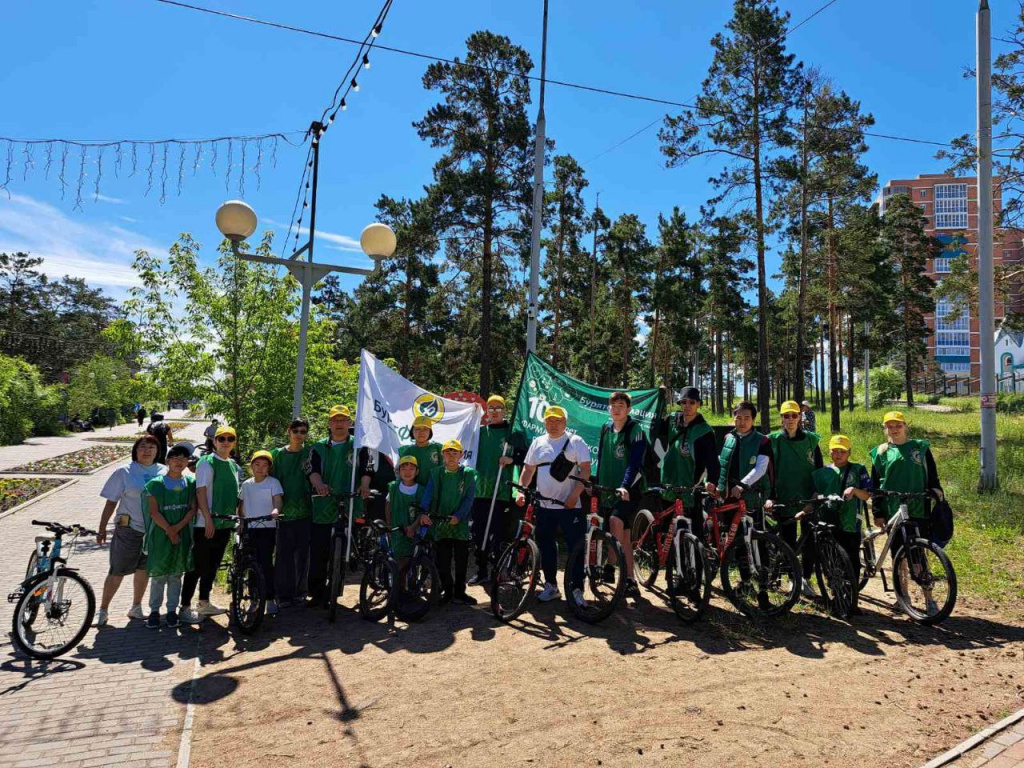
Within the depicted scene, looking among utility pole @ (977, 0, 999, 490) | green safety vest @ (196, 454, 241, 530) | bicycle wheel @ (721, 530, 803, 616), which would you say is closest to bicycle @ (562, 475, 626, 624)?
bicycle wheel @ (721, 530, 803, 616)

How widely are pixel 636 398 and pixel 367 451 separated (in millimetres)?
3196

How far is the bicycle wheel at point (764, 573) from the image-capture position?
5738 millimetres

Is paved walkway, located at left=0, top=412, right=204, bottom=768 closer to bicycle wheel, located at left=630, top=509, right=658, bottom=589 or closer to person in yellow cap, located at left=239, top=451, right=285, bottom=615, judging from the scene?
person in yellow cap, located at left=239, top=451, right=285, bottom=615

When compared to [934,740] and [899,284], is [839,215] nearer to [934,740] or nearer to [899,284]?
[899,284]

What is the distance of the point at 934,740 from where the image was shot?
378 cm

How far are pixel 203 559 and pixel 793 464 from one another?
5.74 metres

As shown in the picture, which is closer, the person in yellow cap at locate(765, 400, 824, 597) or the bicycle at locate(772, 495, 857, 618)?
the bicycle at locate(772, 495, 857, 618)

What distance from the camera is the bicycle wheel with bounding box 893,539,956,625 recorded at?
5.68m

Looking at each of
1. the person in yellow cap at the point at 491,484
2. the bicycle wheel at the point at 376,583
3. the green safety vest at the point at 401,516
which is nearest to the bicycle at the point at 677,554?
the person in yellow cap at the point at 491,484

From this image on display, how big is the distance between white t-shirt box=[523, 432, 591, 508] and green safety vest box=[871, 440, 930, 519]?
2.81 meters

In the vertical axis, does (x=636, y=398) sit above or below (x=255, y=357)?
below

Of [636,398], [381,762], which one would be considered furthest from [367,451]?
[381,762]

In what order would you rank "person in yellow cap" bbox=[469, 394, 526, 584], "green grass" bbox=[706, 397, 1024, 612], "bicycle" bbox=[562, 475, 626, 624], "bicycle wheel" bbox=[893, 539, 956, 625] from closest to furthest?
"bicycle wheel" bbox=[893, 539, 956, 625], "bicycle" bbox=[562, 475, 626, 624], "green grass" bbox=[706, 397, 1024, 612], "person in yellow cap" bbox=[469, 394, 526, 584]

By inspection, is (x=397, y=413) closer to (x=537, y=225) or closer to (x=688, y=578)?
(x=688, y=578)
